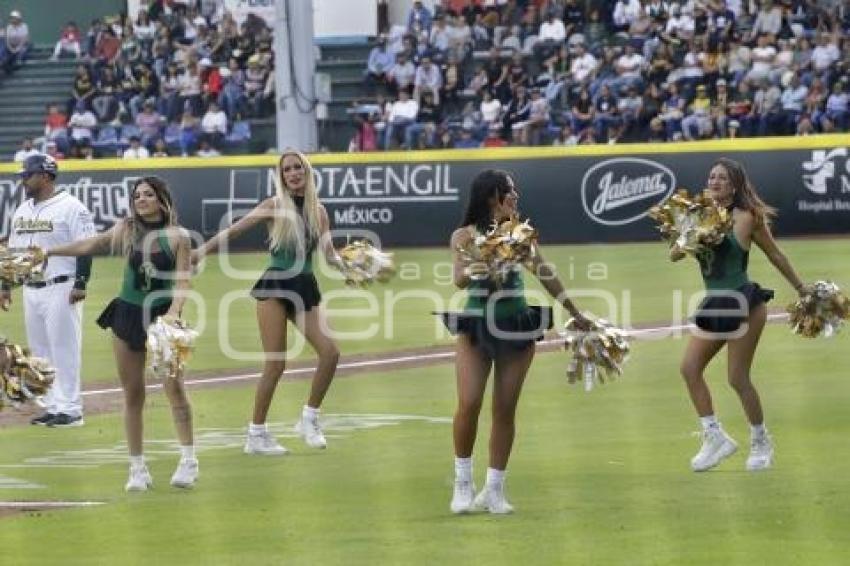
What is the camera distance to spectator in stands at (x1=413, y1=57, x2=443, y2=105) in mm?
35062

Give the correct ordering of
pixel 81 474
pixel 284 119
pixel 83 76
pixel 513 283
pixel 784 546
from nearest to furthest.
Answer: pixel 784 546, pixel 513 283, pixel 81 474, pixel 284 119, pixel 83 76

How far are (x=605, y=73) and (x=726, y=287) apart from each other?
22.2 metres

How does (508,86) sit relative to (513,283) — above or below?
below

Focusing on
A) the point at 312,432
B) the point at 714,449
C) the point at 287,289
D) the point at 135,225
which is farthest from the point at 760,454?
the point at 135,225

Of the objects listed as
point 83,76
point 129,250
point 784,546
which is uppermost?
point 129,250

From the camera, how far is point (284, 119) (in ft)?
110

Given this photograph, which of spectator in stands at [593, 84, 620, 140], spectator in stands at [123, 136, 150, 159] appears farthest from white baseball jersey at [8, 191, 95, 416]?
spectator in stands at [123, 136, 150, 159]

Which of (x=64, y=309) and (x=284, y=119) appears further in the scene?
(x=284, y=119)

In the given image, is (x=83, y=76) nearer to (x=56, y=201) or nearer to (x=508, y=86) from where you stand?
(x=508, y=86)

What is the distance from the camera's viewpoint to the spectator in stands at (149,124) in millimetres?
36656

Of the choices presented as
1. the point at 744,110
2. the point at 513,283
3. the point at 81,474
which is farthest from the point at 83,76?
the point at 513,283

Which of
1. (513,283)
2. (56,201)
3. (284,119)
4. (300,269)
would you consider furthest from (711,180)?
(284,119)

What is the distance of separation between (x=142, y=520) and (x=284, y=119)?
23194 mm

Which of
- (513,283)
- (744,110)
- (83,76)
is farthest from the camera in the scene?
(83,76)
